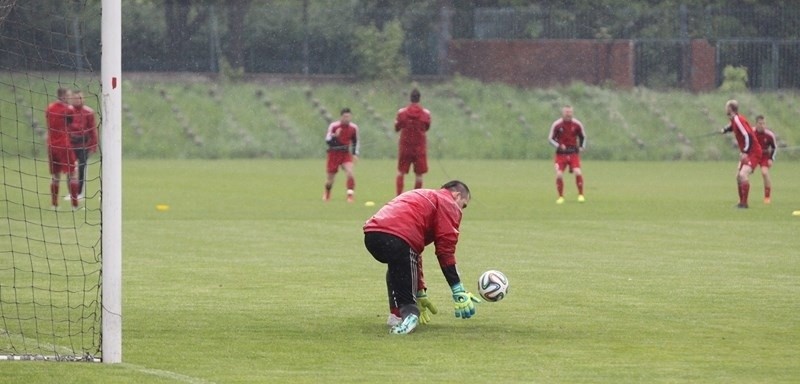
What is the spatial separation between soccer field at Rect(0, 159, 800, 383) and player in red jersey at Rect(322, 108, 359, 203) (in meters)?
0.46

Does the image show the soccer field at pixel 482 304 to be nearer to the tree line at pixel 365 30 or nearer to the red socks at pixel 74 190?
the red socks at pixel 74 190

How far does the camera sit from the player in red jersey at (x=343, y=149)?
26438 millimetres

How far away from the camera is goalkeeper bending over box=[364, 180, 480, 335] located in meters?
10.9

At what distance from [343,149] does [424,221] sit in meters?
15.7

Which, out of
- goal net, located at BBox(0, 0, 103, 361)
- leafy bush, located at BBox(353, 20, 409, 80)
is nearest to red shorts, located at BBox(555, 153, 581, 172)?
goal net, located at BBox(0, 0, 103, 361)

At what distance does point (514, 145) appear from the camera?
47.9 metres

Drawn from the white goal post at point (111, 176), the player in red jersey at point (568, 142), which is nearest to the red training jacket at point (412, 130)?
the player in red jersey at point (568, 142)

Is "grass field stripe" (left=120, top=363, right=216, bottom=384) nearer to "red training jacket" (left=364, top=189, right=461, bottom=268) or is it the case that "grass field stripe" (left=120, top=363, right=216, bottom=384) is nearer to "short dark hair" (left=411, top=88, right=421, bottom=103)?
"red training jacket" (left=364, top=189, right=461, bottom=268)

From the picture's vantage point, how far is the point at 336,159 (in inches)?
1040

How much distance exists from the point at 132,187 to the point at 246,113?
1870 cm

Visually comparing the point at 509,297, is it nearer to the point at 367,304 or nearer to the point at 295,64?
the point at 367,304

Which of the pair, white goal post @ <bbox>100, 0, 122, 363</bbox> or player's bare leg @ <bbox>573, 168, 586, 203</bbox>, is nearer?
white goal post @ <bbox>100, 0, 122, 363</bbox>

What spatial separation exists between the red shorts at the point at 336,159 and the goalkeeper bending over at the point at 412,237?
15.2m

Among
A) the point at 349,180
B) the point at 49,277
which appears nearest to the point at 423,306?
the point at 49,277
